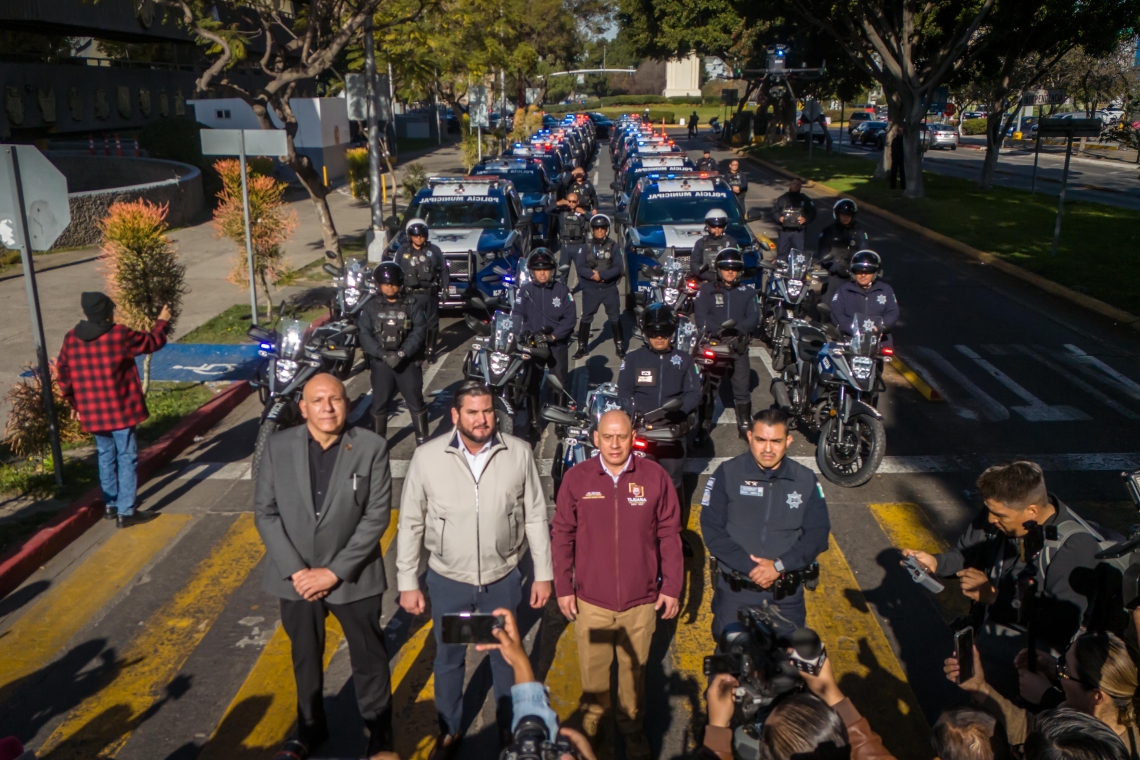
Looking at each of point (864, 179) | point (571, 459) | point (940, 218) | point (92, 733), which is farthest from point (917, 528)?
point (864, 179)

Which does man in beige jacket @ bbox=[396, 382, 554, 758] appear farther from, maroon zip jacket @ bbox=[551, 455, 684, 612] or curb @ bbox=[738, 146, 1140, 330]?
curb @ bbox=[738, 146, 1140, 330]

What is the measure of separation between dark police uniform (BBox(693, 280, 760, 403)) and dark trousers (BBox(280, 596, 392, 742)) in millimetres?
5515

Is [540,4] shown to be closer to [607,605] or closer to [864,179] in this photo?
[864,179]

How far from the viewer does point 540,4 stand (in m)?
62.4

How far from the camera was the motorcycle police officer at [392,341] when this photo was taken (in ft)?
29.0

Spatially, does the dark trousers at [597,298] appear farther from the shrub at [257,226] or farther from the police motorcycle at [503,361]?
the shrub at [257,226]

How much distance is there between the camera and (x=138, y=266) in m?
10.3

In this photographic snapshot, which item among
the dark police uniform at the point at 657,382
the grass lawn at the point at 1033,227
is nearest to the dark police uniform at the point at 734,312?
the dark police uniform at the point at 657,382

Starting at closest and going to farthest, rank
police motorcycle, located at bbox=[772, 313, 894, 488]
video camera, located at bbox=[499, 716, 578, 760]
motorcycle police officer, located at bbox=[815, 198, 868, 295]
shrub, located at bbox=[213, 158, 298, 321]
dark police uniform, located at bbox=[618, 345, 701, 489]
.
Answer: video camera, located at bbox=[499, 716, 578, 760], dark police uniform, located at bbox=[618, 345, 701, 489], police motorcycle, located at bbox=[772, 313, 894, 488], motorcycle police officer, located at bbox=[815, 198, 868, 295], shrub, located at bbox=[213, 158, 298, 321]

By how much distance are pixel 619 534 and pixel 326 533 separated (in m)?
1.44

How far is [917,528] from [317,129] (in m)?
32.6

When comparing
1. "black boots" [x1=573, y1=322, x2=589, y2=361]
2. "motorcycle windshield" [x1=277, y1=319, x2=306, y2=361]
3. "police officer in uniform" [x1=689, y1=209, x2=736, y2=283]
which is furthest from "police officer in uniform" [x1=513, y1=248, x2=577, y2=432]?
"police officer in uniform" [x1=689, y1=209, x2=736, y2=283]

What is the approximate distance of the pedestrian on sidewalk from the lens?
7371 millimetres

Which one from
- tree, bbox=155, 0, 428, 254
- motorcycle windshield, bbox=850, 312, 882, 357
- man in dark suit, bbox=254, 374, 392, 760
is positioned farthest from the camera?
tree, bbox=155, 0, 428, 254
